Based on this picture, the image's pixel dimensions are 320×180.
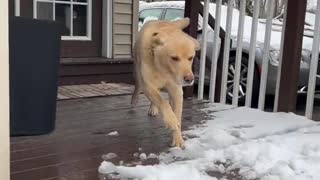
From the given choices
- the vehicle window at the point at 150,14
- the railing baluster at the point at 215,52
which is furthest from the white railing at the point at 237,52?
the vehicle window at the point at 150,14

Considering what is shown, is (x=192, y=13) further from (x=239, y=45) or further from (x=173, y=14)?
(x=173, y=14)

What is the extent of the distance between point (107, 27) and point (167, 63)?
3.13m

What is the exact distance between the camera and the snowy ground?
2229 mm

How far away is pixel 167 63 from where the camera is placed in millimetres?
2602

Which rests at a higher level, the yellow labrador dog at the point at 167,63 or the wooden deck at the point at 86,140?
the yellow labrador dog at the point at 167,63

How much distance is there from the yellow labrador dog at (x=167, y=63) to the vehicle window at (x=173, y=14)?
4.05 metres

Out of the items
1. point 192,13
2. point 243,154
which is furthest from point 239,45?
point 243,154

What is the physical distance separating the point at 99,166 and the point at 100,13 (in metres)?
3.56

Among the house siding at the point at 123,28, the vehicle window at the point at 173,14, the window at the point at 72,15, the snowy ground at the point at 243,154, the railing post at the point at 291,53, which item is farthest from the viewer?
the vehicle window at the point at 173,14

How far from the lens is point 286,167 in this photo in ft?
7.52

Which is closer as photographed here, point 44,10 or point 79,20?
point 44,10

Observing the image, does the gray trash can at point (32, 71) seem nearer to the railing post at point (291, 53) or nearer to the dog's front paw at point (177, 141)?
the dog's front paw at point (177, 141)

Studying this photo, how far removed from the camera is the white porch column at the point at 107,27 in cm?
557

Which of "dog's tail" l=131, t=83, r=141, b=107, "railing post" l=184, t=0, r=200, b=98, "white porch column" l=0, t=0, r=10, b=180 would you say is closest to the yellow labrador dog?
"dog's tail" l=131, t=83, r=141, b=107
